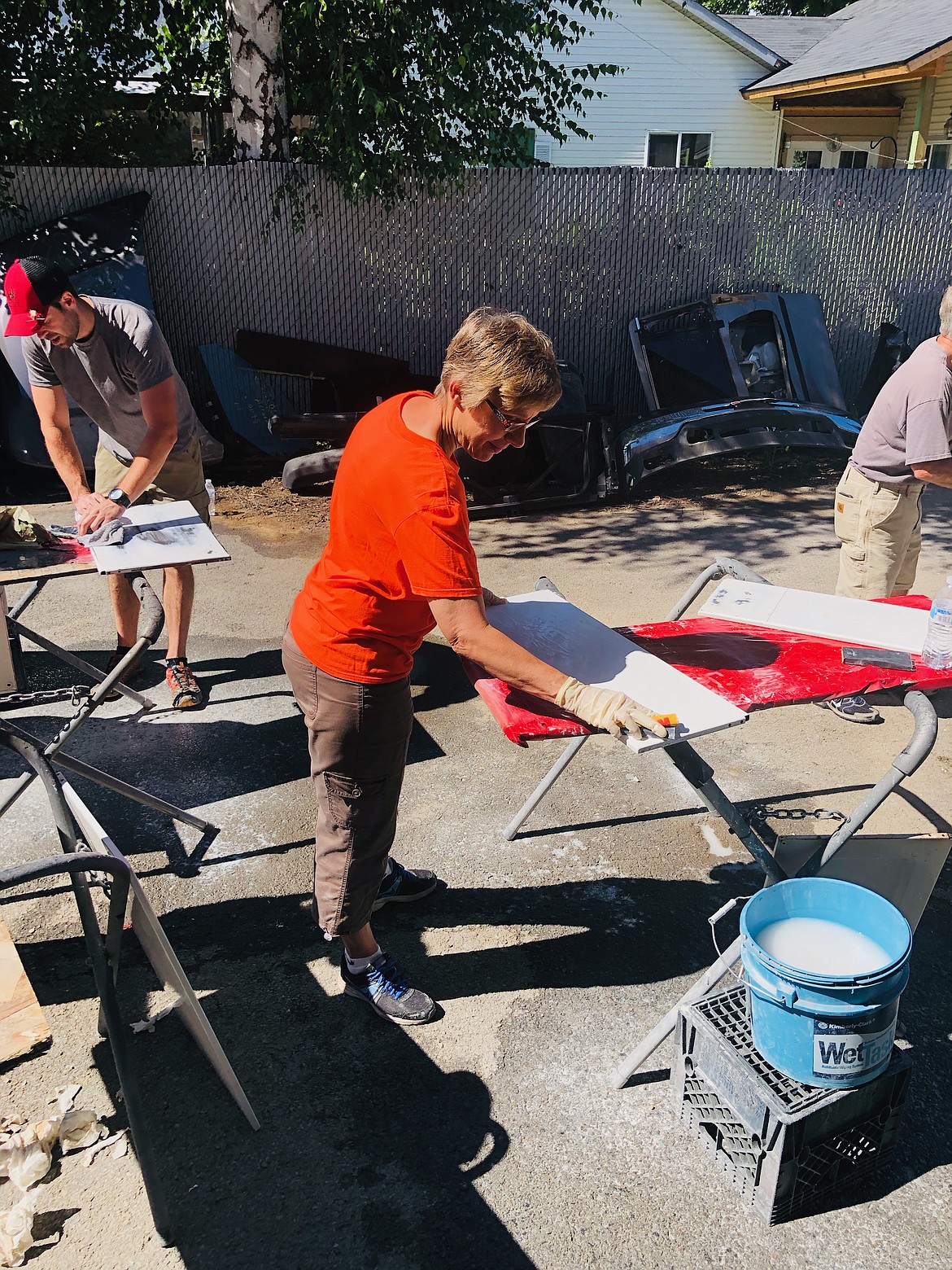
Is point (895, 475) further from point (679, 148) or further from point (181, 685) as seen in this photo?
point (679, 148)

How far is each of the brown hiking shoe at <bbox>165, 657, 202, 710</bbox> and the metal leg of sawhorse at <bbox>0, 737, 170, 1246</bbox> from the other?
2.30 meters

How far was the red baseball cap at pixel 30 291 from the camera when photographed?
12.2 ft

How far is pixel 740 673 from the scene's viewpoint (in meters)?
2.78

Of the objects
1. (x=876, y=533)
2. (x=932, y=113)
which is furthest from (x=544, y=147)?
(x=876, y=533)

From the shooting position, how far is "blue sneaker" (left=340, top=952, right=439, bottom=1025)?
2.84 metres

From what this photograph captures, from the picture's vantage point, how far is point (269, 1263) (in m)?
2.19

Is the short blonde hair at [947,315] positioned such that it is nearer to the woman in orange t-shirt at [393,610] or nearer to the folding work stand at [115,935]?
the woman in orange t-shirt at [393,610]

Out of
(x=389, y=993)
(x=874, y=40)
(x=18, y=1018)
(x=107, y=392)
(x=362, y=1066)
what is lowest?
(x=362, y=1066)

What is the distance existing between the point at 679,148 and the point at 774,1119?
19644 millimetres

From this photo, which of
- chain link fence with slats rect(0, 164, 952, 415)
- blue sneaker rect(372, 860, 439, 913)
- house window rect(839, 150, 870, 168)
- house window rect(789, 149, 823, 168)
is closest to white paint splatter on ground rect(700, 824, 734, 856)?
blue sneaker rect(372, 860, 439, 913)

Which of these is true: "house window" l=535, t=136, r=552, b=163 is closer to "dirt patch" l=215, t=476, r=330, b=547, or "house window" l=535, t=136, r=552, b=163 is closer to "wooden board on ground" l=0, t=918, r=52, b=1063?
"dirt patch" l=215, t=476, r=330, b=547

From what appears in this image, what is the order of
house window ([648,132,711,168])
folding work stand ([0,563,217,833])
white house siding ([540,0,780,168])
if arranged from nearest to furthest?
folding work stand ([0,563,217,833]), white house siding ([540,0,780,168]), house window ([648,132,711,168])

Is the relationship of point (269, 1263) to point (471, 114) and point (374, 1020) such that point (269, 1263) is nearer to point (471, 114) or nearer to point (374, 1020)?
point (374, 1020)

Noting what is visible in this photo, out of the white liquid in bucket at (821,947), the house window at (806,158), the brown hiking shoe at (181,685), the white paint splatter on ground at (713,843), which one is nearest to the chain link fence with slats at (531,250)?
the brown hiking shoe at (181,685)
